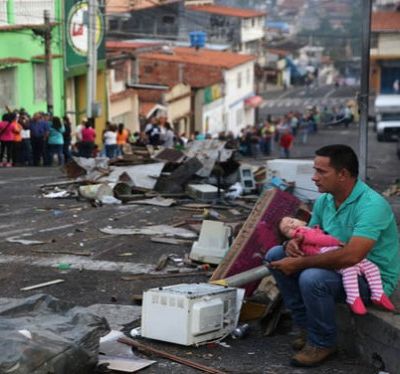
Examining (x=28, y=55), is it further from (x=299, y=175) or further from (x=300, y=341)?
(x=300, y=341)

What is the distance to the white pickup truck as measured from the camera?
42906mm

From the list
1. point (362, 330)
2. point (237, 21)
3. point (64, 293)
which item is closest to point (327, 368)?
point (362, 330)

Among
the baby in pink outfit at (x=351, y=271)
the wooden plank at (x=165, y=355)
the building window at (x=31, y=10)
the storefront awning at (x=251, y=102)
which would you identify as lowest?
the wooden plank at (x=165, y=355)

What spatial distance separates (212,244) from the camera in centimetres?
884

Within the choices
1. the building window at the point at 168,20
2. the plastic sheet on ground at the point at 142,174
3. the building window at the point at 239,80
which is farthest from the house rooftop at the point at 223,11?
the plastic sheet on ground at the point at 142,174

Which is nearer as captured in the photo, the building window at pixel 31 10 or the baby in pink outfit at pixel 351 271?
the baby in pink outfit at pixel 351 271

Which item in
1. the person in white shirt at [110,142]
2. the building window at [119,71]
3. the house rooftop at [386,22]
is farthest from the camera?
the house rooftop at [386,22]

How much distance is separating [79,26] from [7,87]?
5517 millimetres

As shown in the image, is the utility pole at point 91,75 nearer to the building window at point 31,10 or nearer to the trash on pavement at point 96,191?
the building window at point 31,10

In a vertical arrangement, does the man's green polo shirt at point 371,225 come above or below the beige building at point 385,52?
below

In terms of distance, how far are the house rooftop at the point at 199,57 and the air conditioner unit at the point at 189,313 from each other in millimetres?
42574

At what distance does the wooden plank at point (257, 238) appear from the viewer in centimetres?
765

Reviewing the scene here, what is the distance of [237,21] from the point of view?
70.4 meters

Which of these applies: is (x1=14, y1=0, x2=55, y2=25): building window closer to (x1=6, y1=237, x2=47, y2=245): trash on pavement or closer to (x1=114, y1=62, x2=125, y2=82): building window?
(x1=114, y1=62, x2=125, y2=82): building window
